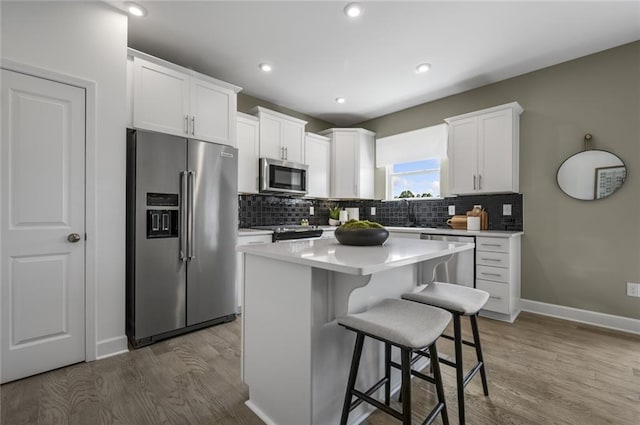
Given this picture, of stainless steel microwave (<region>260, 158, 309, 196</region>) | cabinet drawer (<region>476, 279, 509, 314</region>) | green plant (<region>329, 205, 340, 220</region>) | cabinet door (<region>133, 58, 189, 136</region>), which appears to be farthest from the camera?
green plant (<region>329, 205, 340, 220</region>)

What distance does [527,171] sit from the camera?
3.30m

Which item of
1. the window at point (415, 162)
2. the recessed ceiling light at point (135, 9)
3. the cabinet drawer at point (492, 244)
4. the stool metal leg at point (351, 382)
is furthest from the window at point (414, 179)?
the recessed ceiling light at point (135, 9)

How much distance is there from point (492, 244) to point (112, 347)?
3562mm

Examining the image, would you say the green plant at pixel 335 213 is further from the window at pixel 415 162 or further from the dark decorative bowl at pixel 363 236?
the dark decorative bowl at pixel 363 236

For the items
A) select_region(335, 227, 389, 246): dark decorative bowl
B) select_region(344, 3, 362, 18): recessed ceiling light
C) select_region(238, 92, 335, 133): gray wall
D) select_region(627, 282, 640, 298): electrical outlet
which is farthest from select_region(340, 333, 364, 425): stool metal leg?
select_region(238, 92, 335, 133): gray wall

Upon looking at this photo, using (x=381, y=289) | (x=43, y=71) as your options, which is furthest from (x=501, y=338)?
(x=43, y=71)

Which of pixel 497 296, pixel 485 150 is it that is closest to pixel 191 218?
pixel 497 296

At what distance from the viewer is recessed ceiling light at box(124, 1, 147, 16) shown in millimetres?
2240

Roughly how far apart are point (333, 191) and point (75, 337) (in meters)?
3.48

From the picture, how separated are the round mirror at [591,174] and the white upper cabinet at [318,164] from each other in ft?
9.45

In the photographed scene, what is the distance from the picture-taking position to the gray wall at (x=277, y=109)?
3920mm

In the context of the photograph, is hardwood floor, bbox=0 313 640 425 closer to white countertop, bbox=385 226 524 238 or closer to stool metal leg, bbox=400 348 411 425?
stool metal leg, bbox=400 348 411 425

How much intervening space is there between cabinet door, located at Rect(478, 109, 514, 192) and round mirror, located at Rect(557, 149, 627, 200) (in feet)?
1.64

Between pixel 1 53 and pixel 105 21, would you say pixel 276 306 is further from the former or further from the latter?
pixel 105 21
